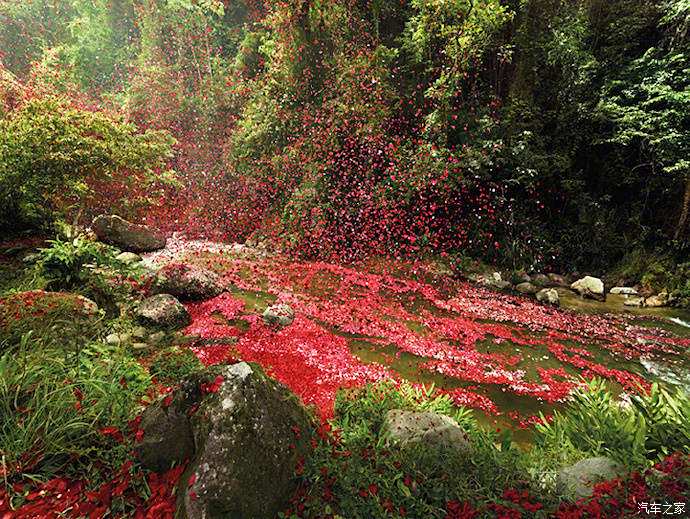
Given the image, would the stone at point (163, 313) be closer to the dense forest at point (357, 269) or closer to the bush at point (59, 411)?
the dense forest at point (357, 269)

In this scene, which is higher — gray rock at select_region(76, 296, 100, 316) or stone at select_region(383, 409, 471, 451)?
gray rock at select_region(76, 296, 100, 316)

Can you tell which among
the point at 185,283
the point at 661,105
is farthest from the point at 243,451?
the point at 661,105

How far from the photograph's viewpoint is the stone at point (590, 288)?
11.1 meters

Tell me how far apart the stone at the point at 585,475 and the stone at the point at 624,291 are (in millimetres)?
10285

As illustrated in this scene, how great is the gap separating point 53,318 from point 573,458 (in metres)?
6.27

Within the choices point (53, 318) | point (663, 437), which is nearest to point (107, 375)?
point (53, 318)

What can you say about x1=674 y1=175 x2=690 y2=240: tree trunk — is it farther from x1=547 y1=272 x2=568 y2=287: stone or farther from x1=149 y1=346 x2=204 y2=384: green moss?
x1=149 y1=346 x2=204 y2=384: green moss

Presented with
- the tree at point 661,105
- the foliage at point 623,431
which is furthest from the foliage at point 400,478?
the tree at point 661,105

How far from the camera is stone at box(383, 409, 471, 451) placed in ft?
11.6

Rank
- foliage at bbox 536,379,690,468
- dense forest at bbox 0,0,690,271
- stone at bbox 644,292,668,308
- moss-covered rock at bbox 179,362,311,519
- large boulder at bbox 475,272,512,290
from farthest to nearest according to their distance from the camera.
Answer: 1. dense forest at bbox 0,0,690,271
2. large boulder at bbox 475,272,512,290
3. stone at bbox 644,292,668,308
4. foliage at bbox 536,379,690,468
5. moss-covered rock at bbox 179,362,311,519

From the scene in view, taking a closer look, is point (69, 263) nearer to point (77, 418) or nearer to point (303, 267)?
point (77, 418)

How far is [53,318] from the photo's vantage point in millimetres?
4191

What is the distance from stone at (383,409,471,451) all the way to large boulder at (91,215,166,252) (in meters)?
10.6

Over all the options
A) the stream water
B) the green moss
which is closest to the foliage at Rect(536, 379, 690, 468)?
the stream water
